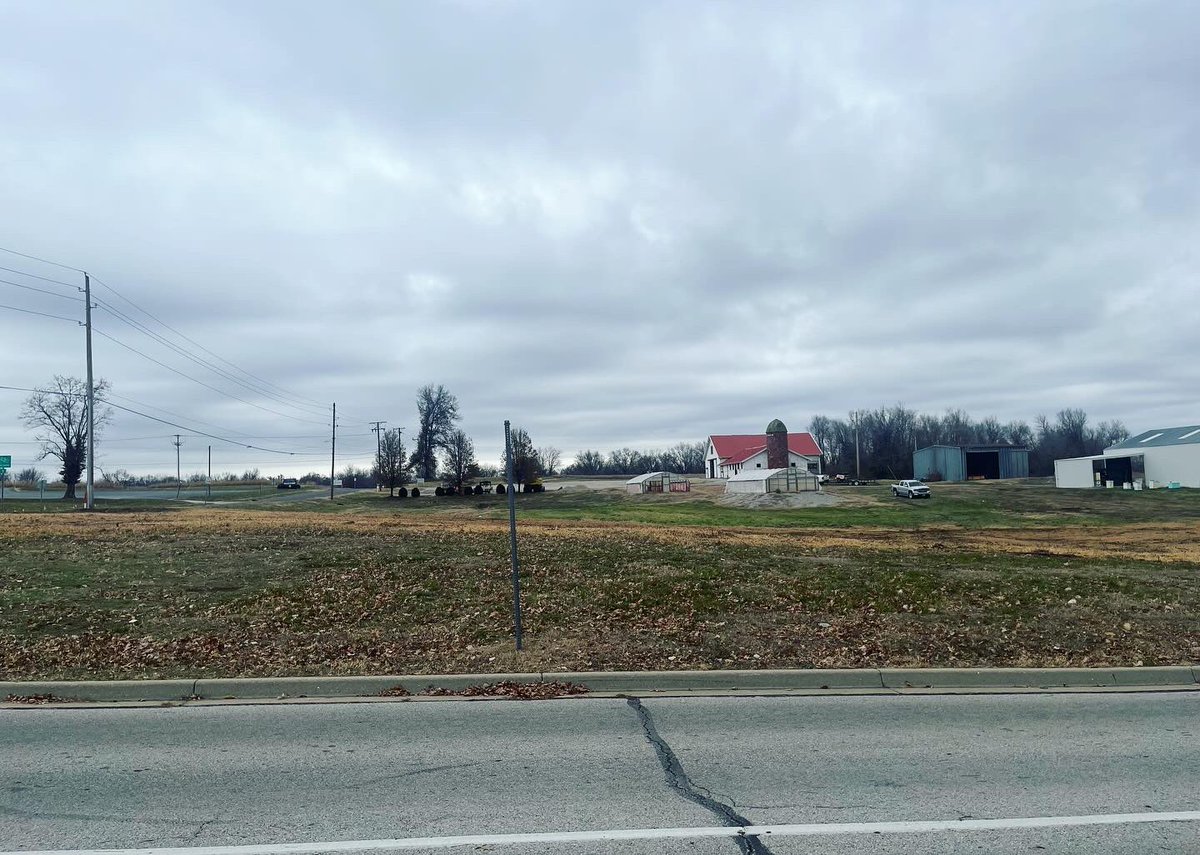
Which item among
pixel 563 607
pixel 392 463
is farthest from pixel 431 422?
pixel 563 607

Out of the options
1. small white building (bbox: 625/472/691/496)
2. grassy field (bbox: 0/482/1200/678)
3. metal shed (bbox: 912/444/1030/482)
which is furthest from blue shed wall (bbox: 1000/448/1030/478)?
grassy field (bbox: 0/482/1200/678)

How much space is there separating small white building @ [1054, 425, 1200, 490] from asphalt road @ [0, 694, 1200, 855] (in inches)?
2938

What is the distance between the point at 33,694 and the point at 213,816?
483 cm

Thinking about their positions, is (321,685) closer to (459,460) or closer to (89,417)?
(89,417)

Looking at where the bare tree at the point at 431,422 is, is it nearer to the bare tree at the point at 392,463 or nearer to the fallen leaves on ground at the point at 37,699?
the bare tree at the point at 392,463

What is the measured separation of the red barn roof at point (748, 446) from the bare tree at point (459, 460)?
31.0 meters

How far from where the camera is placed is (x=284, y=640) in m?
11.0

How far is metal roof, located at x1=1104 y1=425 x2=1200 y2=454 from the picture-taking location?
72.3m

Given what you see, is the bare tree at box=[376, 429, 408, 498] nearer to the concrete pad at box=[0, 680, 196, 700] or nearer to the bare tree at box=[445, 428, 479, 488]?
the bare tree at box=[445, 428, 479, 488]

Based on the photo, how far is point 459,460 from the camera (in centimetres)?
9000

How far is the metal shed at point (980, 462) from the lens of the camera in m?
100

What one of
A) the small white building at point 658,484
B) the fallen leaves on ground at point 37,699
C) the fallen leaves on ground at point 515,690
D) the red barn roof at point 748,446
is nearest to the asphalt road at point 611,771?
the fallen leaves on ground at point 515,690

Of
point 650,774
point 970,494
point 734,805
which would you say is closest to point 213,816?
point 650,774

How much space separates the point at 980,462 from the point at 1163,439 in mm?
26038
